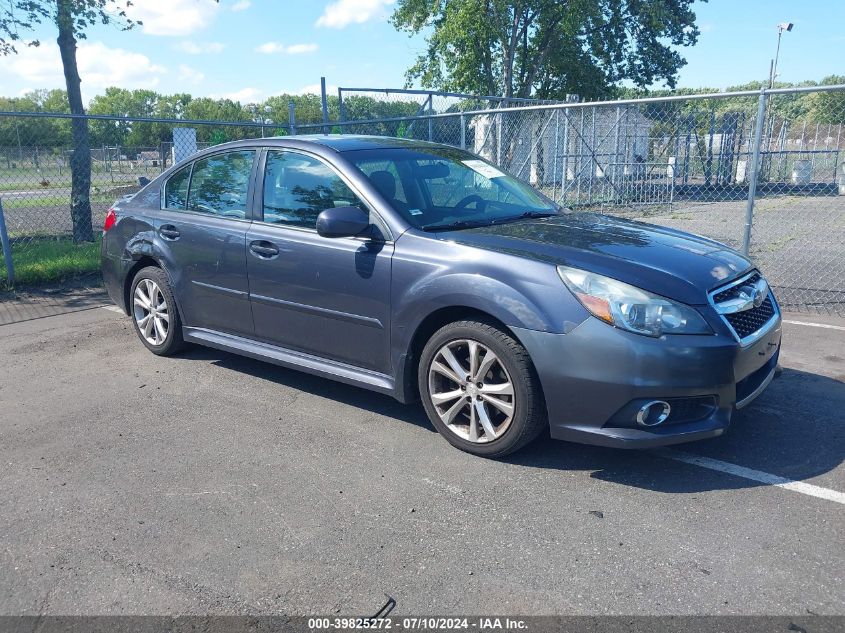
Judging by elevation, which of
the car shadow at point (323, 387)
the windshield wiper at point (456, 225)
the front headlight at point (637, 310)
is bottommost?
the car shadow at point (323, 387)

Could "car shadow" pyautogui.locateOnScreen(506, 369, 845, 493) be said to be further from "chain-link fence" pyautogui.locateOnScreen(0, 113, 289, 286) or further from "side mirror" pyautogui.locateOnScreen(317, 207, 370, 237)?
"chain-link fence" pyautogui.locateOnScreen(0, 113, 289, 286)

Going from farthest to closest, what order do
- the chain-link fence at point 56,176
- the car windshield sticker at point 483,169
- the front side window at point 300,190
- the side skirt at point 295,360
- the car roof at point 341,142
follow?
the chain-link fence at point 56,176 < the car windshield sticker at point 483,169 < the car roof at point 341,142 < the front side window at point 300,190 < the side skirt at point 295,360

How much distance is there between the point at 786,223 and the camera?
14.9m

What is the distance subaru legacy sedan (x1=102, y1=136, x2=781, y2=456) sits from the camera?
3.48m

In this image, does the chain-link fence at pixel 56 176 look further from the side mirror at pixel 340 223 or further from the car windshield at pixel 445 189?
the side mirror at pixel 340 223

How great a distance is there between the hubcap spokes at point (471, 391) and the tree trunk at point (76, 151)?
8.63 metres

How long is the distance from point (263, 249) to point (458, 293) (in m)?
1.56

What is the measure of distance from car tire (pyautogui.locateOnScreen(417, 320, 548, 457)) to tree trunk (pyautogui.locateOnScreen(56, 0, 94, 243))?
8.60 meters

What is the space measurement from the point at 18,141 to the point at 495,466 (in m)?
8.94

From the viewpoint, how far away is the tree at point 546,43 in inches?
1004

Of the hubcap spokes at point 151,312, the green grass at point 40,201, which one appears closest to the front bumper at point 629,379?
the hubcap spokes at point 151,312

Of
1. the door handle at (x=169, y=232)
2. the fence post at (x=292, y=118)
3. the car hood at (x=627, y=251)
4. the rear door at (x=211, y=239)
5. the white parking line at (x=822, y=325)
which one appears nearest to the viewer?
the car hood at (x=627, y=251)

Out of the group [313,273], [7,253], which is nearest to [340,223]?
[313,273]

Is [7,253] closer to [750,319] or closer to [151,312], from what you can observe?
[151,312]
